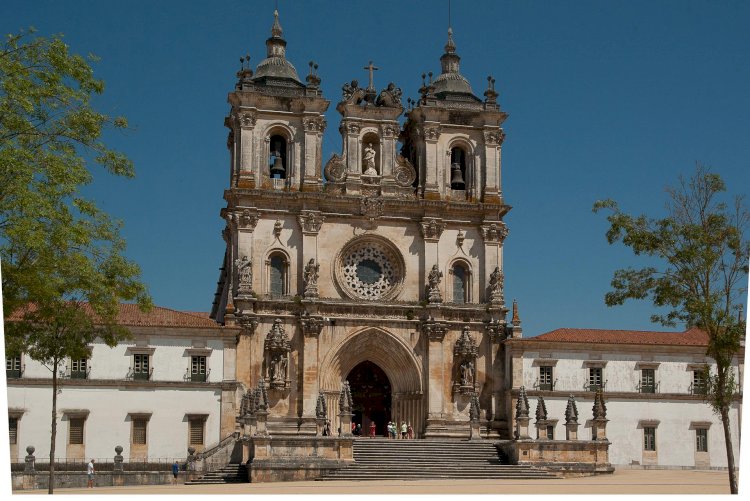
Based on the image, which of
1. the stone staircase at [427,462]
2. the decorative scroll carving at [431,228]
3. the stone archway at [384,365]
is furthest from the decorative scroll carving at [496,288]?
the stone staircase at [427,462]

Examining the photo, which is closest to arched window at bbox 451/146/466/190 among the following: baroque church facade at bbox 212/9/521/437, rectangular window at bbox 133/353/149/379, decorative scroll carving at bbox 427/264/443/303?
baroque church facade at bbox 212/9/521/437

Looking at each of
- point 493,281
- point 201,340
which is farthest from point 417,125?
point 201,340

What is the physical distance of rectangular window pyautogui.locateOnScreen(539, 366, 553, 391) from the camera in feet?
161

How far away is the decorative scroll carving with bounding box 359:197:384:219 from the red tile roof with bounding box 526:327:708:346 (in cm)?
799

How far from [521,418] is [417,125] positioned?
13.6 metres

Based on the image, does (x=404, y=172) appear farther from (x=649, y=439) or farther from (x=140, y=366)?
(x=649, y=439)

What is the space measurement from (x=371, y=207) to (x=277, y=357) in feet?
24.0

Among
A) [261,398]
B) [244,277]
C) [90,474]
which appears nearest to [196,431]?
[261,398]

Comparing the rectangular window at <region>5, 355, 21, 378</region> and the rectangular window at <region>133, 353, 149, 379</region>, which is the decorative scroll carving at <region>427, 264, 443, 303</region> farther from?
the rectangular window at <region>5, 355, 21, 378</region>

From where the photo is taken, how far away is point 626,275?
99.3 ft

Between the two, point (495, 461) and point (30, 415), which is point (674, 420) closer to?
point (495, 461)

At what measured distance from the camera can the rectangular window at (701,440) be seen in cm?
4916

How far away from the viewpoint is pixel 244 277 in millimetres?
47938

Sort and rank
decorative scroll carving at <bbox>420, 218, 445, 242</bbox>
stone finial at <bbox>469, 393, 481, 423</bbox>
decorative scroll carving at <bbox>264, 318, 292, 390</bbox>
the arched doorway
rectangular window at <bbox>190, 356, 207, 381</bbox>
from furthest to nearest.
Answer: the arched doorway, decorative scroll carving at <bbox>420, 218, 445, 242</bbox>, decorative scroll carving at <bbox>264, 318, 292, 390</bbox>, stone finial at <bbox>469, 393, 481, 423</bbox>, rectangular window at <bbox>190, 356, 207, 381</bbox>
